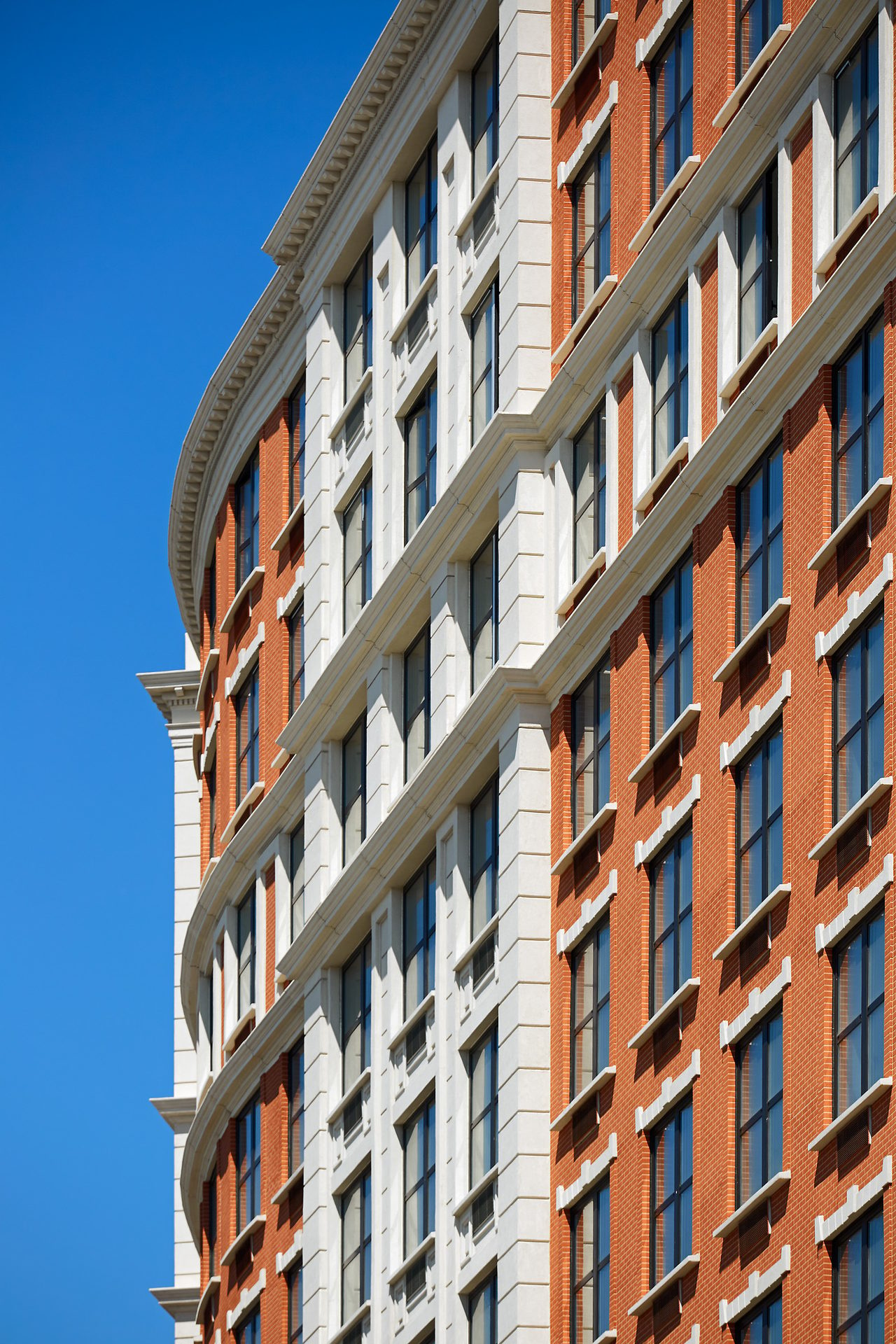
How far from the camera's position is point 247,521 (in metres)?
65.2

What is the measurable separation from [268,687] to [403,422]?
7.80 m

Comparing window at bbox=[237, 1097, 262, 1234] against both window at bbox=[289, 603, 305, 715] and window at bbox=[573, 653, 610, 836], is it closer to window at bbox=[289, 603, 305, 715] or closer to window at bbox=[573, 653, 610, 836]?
window at bbox=[289, 603, 305, 715]

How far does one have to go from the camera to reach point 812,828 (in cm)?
3925

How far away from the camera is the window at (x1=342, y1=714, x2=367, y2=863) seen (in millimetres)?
56688

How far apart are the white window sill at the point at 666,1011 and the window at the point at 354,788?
1338 centimetres

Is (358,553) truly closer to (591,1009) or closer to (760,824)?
(591,1009)

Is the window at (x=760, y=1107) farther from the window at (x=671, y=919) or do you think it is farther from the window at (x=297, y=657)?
the window at (x=297, y=657)

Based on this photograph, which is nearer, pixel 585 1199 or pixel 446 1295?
pixel 585 1199

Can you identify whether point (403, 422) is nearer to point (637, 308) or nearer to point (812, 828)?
point (637, 308)

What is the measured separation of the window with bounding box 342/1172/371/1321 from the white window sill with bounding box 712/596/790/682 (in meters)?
15.2

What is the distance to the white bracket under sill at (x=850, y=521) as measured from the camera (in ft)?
127

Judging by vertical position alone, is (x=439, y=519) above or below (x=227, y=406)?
below

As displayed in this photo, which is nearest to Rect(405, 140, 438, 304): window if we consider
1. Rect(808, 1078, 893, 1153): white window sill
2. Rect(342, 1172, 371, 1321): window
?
Rect(342, 1172, 371, 1321): window

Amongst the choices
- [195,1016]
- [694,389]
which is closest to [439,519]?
[694,389]
